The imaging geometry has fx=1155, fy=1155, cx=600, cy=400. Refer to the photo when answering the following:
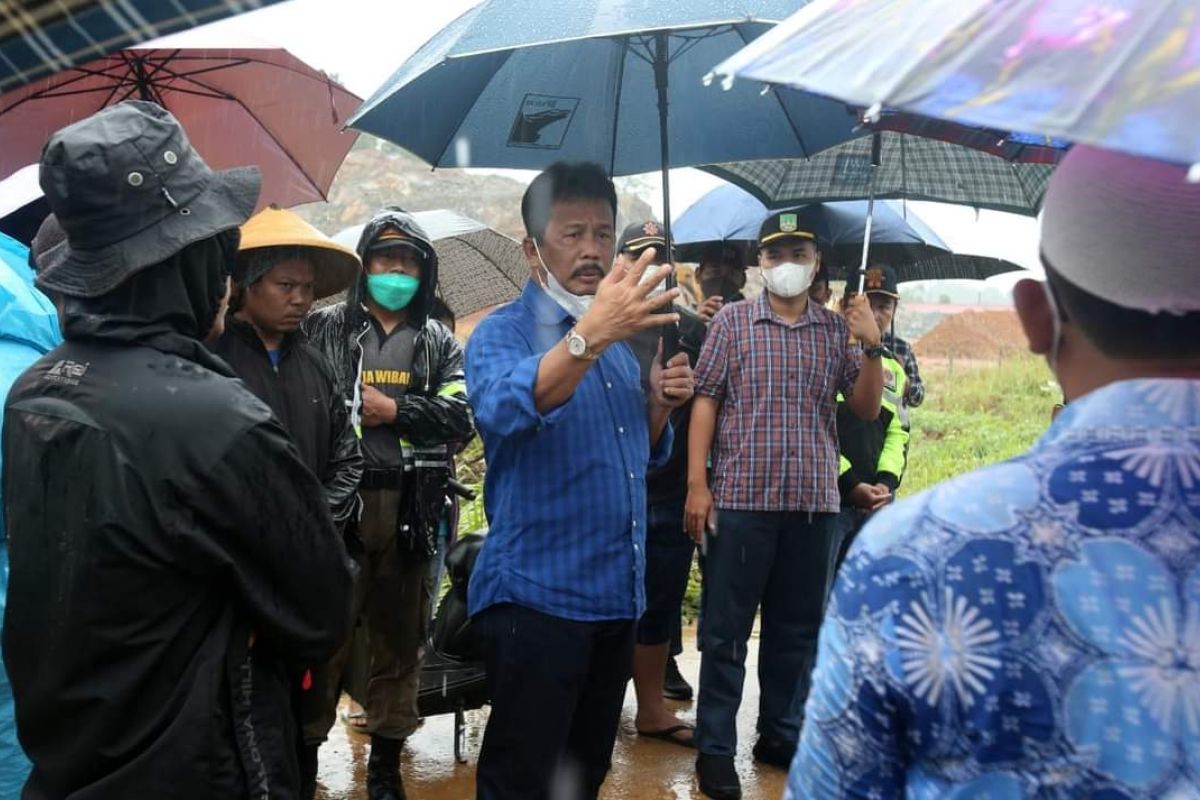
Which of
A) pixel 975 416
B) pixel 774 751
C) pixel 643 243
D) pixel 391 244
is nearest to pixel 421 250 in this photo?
pixel 391 244

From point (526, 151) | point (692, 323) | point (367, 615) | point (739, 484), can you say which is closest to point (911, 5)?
point (526, 151)

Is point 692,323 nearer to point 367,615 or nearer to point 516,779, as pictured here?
point 367,615

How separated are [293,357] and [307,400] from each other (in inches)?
7.2

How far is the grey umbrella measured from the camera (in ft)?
23.7

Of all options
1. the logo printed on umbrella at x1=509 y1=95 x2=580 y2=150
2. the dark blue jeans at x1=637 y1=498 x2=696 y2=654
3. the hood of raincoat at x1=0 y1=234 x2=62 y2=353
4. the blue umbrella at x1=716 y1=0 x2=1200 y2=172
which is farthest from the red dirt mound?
the blue umbrella at x1=716 y1=0 x2=1200 y2=172

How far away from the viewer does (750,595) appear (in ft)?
15.7

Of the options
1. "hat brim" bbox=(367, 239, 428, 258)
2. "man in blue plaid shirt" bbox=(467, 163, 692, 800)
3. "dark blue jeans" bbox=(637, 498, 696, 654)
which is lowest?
"dark blue jeans" bbox=(637, 498, 696, 654)

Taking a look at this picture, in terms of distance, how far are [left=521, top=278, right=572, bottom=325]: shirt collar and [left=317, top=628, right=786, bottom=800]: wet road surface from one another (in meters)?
2.33

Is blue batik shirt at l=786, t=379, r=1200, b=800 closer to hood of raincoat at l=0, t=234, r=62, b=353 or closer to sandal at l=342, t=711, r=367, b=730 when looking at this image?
hood of raincoat at l=0, t=234, r=62, b=353

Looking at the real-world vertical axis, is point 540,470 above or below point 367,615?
above

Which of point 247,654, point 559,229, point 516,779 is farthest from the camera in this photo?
point 559,229

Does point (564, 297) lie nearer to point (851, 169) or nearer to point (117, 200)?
point (117, 200)

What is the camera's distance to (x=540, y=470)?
3250mm

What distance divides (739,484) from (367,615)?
162cm
